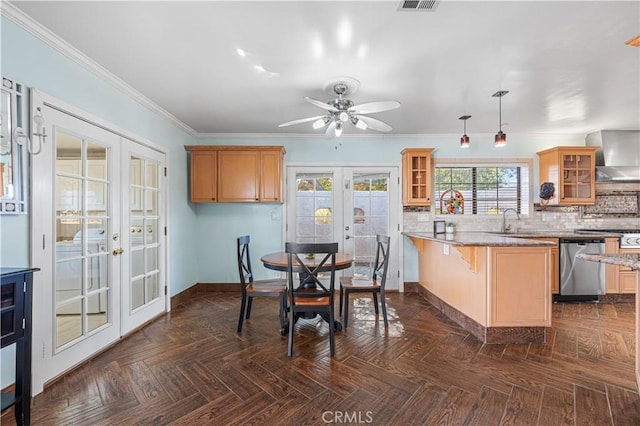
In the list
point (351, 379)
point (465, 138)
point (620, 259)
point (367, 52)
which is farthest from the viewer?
point (465, 138)

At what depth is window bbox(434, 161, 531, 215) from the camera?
4.71m

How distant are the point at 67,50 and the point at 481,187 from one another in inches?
202

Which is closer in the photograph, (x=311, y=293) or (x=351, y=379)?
(x=351, y=379)

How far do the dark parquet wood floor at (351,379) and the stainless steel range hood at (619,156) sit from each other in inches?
96.2

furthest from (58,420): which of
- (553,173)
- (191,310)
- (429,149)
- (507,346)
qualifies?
(553,173)

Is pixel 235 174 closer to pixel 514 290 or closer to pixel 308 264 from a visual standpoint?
pixel 308 264

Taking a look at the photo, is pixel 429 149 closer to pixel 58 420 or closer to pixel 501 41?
pixel 501 41

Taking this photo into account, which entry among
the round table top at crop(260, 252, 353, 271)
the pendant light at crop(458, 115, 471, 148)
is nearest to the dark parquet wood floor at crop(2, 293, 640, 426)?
the round table top at crop(260, 252, 353, 271)

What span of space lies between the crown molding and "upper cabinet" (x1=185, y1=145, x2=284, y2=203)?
39.8 inches

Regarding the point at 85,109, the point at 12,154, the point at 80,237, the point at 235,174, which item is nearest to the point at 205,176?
the point at 235,174

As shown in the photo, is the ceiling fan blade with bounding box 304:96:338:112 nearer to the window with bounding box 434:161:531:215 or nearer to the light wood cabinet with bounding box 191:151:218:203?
the light wood cabinet with bounding box 191:151:218:203

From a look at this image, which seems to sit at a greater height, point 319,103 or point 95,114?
point 319,103

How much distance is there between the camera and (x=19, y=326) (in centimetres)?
158

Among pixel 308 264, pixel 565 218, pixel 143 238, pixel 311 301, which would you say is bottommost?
pixel 311 301
